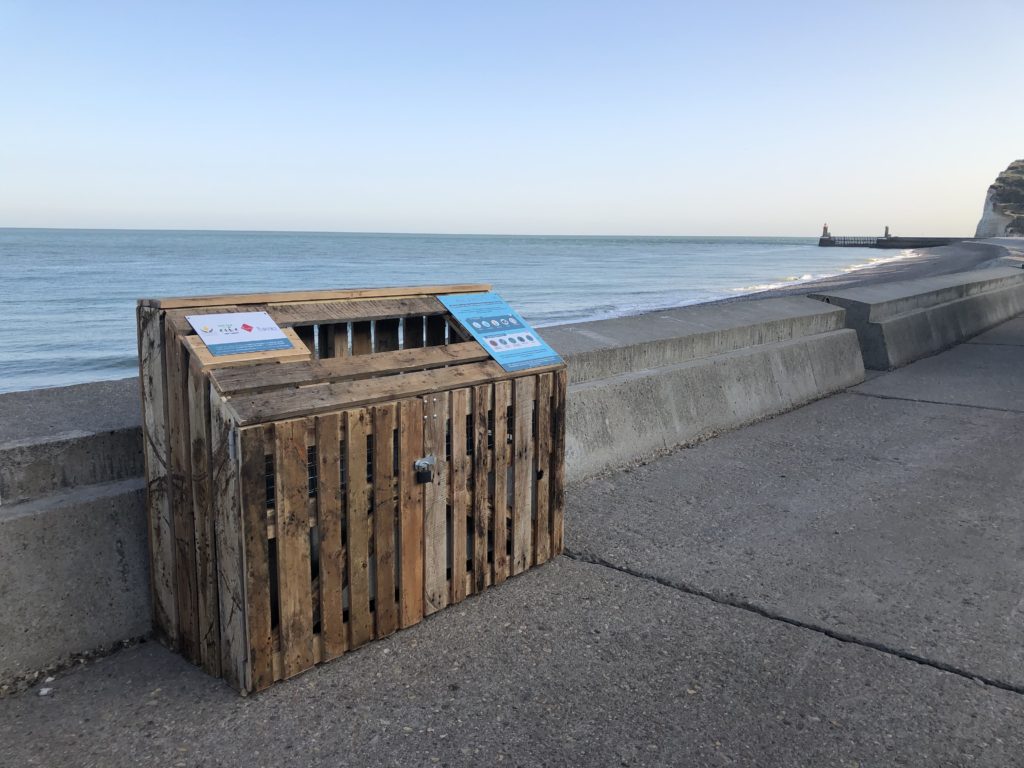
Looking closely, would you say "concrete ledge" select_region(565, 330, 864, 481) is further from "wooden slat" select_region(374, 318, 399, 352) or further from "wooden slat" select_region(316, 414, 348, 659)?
"wooden slat" select_region(316, 414, 348, 659)

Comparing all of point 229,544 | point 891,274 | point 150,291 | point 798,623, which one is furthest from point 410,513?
point 891,274

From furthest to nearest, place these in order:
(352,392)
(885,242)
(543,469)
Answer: (885,242), (543,469), (352,392)

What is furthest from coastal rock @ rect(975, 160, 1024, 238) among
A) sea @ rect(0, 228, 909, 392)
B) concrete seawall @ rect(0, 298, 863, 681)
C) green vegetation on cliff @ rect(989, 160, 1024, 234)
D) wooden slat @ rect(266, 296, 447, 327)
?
wooden slat @ rect(266, 296, 447, 327)

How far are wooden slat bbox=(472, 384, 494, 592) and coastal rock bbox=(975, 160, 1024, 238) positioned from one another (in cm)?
11984

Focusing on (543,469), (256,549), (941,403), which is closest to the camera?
(256,549)

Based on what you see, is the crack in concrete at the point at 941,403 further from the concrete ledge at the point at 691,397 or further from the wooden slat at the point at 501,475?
the wooden slat at the point at 501,475

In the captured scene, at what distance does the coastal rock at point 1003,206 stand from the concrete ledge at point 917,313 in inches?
4181

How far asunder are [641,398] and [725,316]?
2.34m

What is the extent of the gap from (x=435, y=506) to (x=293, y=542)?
72 cm

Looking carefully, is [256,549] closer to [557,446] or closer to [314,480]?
[314,480]

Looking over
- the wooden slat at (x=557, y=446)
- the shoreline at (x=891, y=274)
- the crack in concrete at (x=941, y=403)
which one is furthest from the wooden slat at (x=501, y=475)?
the shoreline at (x=891, y=274)

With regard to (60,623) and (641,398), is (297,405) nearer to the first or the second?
(60,623)

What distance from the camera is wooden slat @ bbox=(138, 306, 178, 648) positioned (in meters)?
3.13

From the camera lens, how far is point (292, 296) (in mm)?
3436
